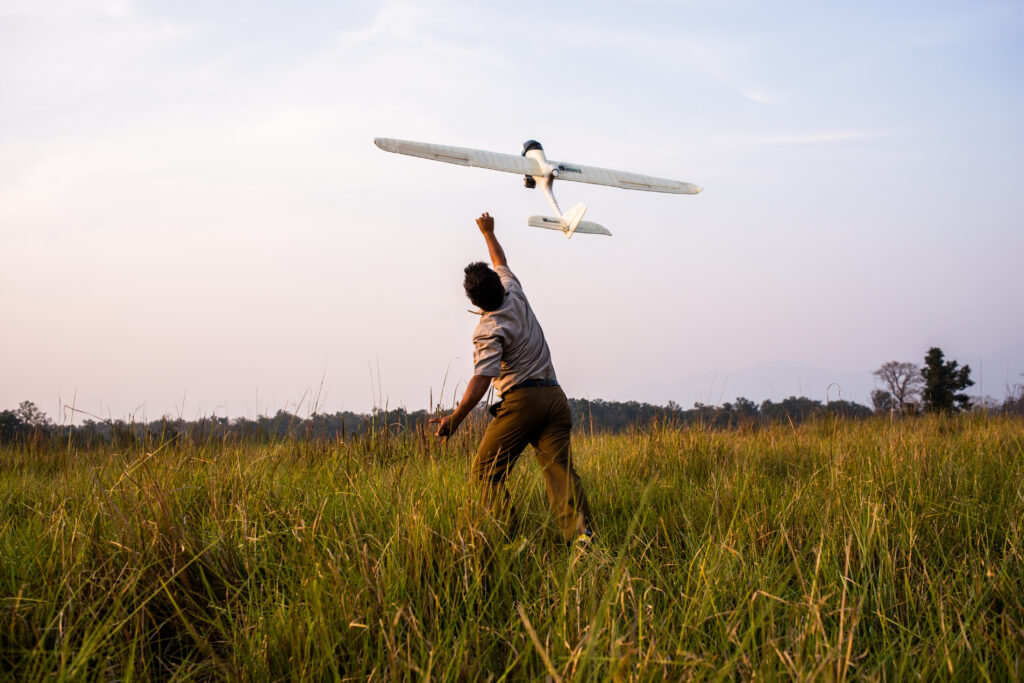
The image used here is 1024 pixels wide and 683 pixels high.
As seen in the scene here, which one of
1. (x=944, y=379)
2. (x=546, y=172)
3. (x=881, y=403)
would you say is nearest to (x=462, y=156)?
(x=546, y=172)

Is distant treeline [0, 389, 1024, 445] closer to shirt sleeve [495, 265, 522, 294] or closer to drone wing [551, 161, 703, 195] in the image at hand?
shirt sleeve [495, 265, 522, 294]

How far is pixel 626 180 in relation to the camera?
60.6ft

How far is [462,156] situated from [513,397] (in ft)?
39.1

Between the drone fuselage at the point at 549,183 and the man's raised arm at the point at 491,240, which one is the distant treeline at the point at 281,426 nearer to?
the man's raised arm at the point at 491,240

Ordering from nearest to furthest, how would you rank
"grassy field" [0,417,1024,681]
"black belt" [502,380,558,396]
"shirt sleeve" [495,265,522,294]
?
1. "grassy field" [0,417,1024,681]
2. "black belt" [502,380,558,396]
3. "shirt sleeve" [495,265,522,294]

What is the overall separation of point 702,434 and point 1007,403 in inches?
281

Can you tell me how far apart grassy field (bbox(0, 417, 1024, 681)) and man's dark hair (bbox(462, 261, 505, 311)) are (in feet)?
3.82

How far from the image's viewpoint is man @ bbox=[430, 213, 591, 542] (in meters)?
4.35

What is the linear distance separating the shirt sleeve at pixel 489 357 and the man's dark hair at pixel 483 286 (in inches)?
8.6

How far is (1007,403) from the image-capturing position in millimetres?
11258

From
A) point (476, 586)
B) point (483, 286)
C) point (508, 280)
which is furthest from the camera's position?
point (508, 280)

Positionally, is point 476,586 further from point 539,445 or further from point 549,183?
point 549,183

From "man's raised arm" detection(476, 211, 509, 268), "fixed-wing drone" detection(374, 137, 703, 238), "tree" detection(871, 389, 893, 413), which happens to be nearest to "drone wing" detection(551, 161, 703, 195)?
"fixed-wing drone" detection(374, 137, 703, 238)

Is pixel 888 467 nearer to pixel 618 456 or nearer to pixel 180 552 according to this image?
pixel 618 456
